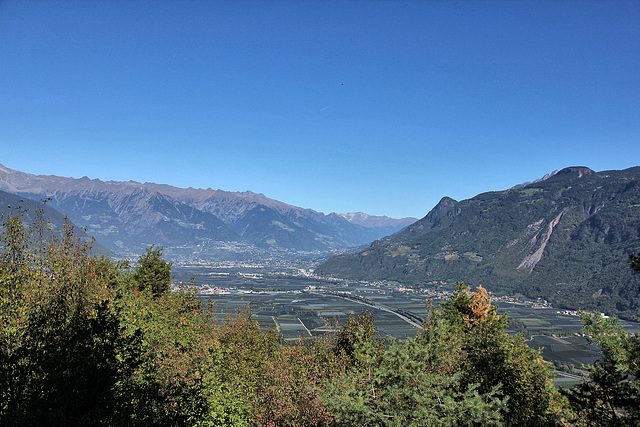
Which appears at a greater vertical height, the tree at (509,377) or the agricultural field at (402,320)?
the tree at (509,377)

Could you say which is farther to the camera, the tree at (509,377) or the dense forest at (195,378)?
the tree at (509,377)

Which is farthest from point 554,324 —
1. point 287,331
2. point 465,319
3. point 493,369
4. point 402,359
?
point 402,359

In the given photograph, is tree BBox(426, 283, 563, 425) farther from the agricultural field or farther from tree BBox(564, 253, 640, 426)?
the agricultural field

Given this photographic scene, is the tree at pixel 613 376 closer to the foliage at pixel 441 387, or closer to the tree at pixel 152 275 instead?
the foliage at pixel 441 387

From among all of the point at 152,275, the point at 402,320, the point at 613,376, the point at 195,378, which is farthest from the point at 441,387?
the point at 402,320

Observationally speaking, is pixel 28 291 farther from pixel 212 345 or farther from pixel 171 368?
pixel 212 345

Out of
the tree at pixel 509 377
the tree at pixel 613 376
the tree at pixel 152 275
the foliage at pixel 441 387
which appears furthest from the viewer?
the tree at pixel 152 275

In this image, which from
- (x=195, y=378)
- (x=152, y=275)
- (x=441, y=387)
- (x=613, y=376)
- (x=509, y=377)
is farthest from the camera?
(x=152, y=275)

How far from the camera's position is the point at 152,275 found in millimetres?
46875

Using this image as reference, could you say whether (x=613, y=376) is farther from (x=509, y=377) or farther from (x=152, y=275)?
(x=152, y=275)

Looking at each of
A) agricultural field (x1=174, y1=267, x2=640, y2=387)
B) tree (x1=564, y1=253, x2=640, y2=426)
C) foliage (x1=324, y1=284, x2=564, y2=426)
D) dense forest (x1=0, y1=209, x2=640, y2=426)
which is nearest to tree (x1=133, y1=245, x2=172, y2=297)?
dense forest (x1=0, y1=209, x2=640, y2=426)

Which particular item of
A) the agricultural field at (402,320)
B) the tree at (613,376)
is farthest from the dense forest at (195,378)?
the agricultural field at (402,320)

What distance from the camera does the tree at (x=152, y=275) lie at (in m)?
46.6

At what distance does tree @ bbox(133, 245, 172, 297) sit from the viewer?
4658 centimetres
